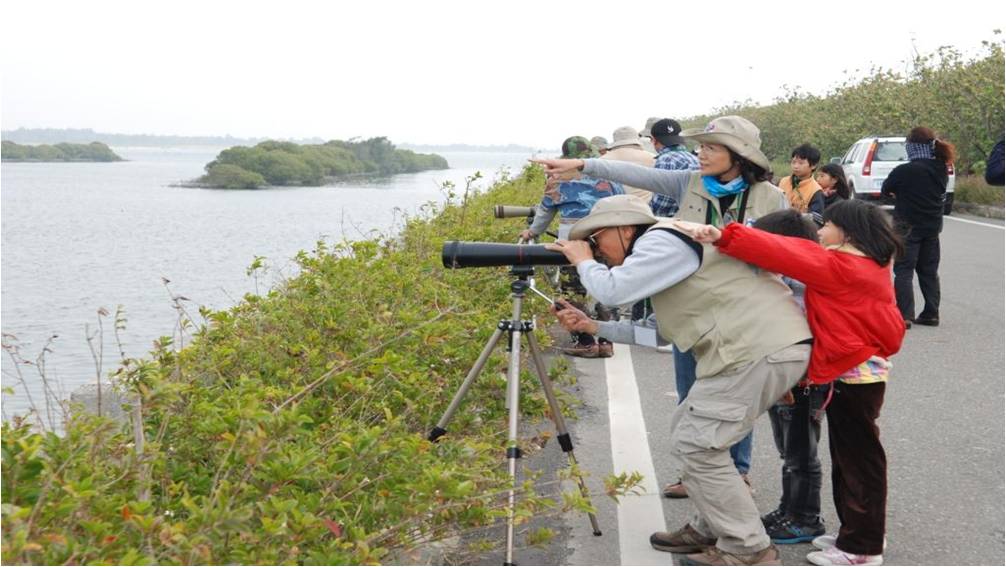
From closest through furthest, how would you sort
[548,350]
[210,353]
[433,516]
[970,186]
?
1. [433,516]
2. [210,353]
3. [548,350]
4. [970,186]

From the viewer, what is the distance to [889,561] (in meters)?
4.93

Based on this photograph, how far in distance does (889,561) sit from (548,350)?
188 inches

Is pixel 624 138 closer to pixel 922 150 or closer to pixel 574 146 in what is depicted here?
pixel 574 146

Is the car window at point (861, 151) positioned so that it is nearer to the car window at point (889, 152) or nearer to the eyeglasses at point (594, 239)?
the car window at point (889, 152)

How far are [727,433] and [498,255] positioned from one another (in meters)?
1.13

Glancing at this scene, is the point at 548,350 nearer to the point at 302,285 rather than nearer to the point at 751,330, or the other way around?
the point at 302,285

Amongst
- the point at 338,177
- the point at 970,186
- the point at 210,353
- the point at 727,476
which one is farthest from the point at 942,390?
the point at 338,177

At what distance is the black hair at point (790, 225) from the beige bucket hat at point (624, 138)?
454 cm

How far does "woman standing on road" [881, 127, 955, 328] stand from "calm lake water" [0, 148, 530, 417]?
523 centimetres

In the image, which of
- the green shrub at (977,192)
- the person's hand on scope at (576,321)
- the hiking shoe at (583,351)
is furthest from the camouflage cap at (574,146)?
the green shrub at (977,192)

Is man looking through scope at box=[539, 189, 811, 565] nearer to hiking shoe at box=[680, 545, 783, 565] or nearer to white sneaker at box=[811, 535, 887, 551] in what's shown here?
hiking shoe at box=[680, 545, 783, 565]

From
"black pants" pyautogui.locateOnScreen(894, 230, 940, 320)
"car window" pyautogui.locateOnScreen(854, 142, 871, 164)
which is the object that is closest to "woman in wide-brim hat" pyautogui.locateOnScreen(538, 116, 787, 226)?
"black pants" pyautogui.locateOnScreen(894, 230, 940, 320)

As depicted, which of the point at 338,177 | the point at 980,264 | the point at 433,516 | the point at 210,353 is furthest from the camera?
the point at 338,177

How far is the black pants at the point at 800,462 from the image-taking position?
5.08 m
